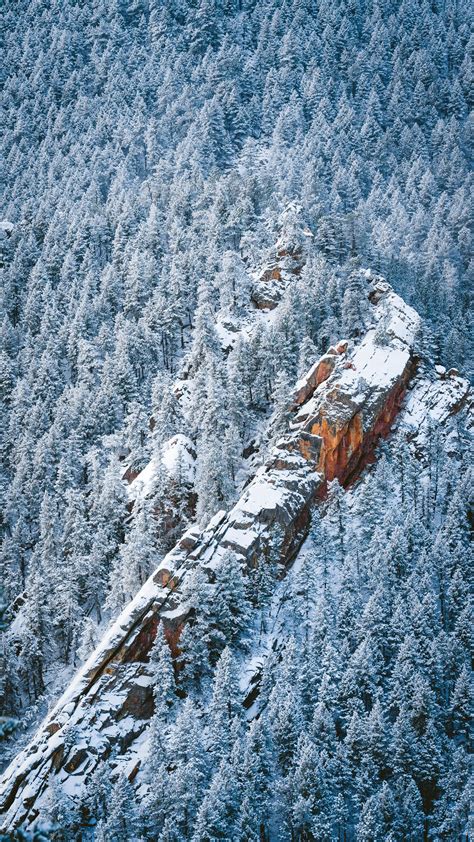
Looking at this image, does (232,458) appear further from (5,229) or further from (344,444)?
(5,229)

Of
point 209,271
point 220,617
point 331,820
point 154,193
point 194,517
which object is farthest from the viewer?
point 154,193

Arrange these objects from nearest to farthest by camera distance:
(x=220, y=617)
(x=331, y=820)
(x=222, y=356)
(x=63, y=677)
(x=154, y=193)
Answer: (x=331, y=820)
(x=220, y=617)
(x=63, y=677)
(x=222, y=356)
(x=154, y=193)

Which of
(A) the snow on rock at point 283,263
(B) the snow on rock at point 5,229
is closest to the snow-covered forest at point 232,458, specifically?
(A) the snow on rock at point 283,263

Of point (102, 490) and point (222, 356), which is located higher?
point (222, 356)

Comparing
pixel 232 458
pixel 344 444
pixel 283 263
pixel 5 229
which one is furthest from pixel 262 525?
pixel 5 229

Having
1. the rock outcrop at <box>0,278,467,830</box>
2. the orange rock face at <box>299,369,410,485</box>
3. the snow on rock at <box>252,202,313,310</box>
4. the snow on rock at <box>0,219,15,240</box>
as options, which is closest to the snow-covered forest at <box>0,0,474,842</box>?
the snow on rock at <box>252,202,313,310</box>

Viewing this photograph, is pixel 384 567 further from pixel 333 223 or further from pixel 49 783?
pixel 333 223

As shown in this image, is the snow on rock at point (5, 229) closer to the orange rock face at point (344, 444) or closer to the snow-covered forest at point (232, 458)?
the snow-covered forest at point (232, 458)

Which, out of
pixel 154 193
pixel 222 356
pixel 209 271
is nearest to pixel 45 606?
pixel 222 356
